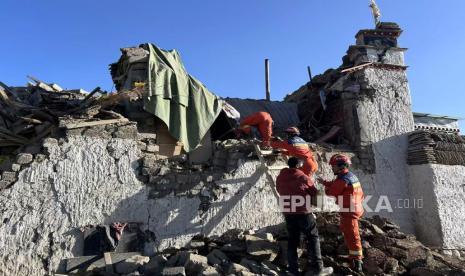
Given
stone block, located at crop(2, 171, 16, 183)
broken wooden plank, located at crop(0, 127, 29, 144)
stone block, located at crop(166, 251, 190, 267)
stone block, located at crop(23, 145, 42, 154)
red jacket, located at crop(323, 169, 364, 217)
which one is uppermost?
broken wooden plank, located at crop(0, 127, 29, 144)

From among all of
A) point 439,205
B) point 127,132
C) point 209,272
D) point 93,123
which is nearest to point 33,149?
point 93,123

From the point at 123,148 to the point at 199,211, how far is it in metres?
1.68

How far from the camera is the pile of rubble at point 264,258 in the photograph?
573 cm

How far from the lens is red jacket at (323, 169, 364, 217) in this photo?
600 centimetres

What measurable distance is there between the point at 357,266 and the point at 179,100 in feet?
13.7

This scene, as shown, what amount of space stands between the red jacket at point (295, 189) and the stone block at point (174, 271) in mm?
1661

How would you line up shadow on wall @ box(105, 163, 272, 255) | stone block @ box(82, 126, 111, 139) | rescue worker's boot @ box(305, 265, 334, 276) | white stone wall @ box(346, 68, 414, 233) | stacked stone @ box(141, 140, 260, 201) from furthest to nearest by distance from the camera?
white stone wall @ box(346, 68, 414, 233) → stacked stone @ box(141, 140, 260, 201) → stone block @ box(82, 126, 111, 139) → shadow on wall @ box(105, 163, 272, 255) → rescue worker's boot @ box(305, 265, 334, 276)

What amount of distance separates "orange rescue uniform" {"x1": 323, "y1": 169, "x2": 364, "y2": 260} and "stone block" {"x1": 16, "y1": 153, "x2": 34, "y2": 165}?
4.64 metres

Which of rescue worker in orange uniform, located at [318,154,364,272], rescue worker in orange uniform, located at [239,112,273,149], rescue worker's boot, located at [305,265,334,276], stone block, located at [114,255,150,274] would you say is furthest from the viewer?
rescue worker in orange uniform, located at [239,112,273,149]

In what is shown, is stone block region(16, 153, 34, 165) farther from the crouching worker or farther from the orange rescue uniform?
the orange rescue uniform

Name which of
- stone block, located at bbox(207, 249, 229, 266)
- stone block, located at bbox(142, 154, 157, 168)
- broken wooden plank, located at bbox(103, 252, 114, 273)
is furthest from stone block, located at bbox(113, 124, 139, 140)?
stone block, located at bbox(207, 249, 229, 266)

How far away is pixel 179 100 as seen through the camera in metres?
7.77

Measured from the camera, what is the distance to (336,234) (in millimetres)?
6637

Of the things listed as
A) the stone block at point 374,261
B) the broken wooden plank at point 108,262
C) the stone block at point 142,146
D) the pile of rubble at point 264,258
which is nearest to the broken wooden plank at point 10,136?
the stone block at point 142,146
